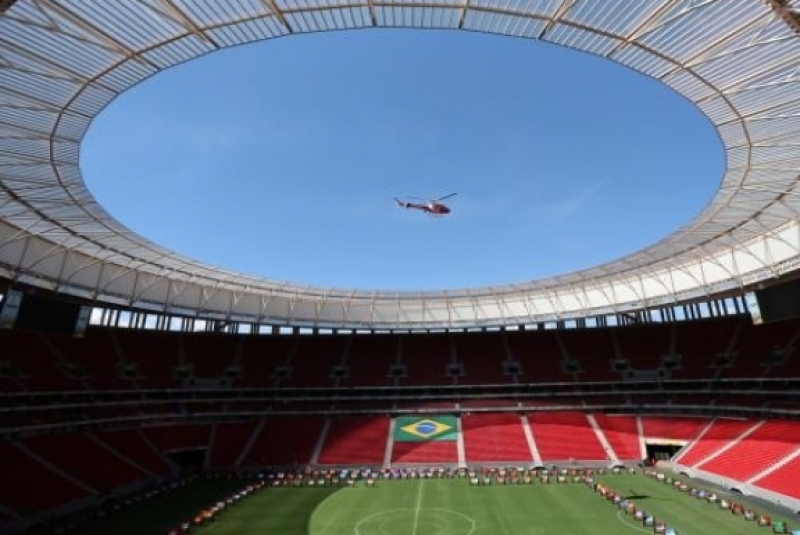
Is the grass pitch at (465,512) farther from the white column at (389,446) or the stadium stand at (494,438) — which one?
the stadium stand at (494,438)

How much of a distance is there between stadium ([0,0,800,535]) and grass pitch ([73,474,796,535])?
0.26m

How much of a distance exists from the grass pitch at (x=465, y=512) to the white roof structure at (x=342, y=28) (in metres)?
17.3

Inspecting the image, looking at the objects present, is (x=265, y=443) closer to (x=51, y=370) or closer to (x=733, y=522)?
(x=51, y=370)

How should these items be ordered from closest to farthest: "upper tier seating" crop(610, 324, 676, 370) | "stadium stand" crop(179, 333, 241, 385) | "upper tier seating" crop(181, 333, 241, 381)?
1. "upper tier seating" crop(610, 324, 676, 370)
2. "stadium stand" crop(179, 333, 241, 385)
3. "upper tier seating" crop(181, 333, 241, 381)

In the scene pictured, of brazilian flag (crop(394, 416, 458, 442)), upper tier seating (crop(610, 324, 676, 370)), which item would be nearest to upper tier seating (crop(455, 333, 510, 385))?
brazilian flag (crop(394, 416, 458, 442))

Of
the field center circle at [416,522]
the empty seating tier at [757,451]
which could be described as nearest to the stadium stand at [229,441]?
the field center circle at [416,522]

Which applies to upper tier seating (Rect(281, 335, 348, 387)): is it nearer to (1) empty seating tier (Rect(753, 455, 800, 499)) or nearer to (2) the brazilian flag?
(2) the brazilian flag

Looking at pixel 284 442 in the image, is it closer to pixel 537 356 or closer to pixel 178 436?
pixel 178 436

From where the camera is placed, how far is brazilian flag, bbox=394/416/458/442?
52.2 m

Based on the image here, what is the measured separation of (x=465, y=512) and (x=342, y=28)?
2680cm

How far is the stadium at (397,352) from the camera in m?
20.3

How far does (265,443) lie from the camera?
50.8 meters

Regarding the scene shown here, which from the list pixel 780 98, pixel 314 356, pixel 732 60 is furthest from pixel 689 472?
pixel 314 356

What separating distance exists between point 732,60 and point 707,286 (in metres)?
28.8
